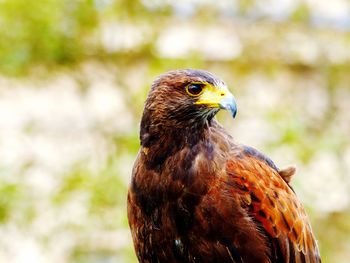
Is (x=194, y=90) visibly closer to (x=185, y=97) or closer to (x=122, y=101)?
(x=185, y=97)

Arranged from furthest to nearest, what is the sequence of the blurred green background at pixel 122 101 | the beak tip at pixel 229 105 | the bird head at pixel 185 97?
the blurred green background at pixel 122 101 → the bird head at pixel 185 97 → the beak tip at pixel 229 105

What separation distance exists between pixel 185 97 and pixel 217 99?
0.18 metres

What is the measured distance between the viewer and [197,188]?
469cm

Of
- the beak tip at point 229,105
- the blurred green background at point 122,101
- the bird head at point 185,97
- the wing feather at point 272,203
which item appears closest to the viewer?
the beak tip at point 229,105

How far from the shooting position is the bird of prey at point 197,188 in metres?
4.67

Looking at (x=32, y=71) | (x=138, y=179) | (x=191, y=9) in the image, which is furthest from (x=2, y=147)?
(x=138, y=179)

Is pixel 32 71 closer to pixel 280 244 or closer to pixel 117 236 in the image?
pixel 117 236

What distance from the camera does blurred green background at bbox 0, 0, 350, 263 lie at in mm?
9477

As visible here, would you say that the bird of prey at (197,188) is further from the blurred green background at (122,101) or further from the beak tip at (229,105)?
the blurred green background at (122,101)

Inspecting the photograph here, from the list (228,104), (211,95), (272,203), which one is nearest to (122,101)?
(272,203)

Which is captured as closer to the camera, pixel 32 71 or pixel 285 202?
pixel 285 202

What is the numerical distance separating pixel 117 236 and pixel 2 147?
2446 millimetres

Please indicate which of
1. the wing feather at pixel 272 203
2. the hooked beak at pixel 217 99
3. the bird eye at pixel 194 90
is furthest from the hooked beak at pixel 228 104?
the wing feather at pixel 272 203

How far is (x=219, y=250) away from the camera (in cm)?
467
